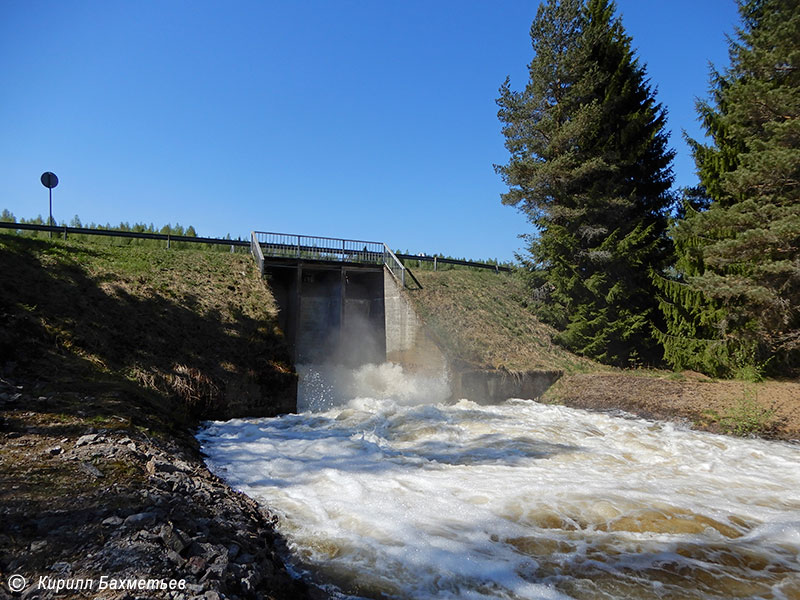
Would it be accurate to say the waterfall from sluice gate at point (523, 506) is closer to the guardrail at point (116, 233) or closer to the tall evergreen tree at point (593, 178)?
the tall evergreen tree at point (593, 178)

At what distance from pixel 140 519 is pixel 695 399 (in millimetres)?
14366

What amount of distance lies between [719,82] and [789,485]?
593 inches

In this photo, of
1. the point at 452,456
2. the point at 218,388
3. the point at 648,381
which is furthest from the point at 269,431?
the point at 648,381

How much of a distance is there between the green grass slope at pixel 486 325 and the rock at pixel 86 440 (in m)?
12.3

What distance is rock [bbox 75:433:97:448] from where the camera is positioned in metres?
5.50

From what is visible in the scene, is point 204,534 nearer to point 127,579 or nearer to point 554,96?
point 127,579

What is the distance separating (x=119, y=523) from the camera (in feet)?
12.3

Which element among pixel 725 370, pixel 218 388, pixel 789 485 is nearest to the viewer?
pixel 789 485

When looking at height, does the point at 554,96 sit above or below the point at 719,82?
above

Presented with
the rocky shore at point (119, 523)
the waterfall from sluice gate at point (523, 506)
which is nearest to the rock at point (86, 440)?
the rocky shore at point (119, 523)

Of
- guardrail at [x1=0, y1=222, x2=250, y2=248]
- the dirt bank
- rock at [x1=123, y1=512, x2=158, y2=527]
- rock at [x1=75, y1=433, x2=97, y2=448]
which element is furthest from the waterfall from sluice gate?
guardrail at [x1=0, y1=222, x2=250, y2=248]

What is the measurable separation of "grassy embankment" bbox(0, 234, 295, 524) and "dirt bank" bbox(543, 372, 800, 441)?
10033 millimetres

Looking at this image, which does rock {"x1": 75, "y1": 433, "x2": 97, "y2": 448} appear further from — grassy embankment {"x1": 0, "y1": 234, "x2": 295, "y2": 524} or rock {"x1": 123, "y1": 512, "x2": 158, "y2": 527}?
rock {"x1": 123, "y1": 512, "x2": 158, "y2": 527}

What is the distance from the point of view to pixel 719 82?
16.2 m
